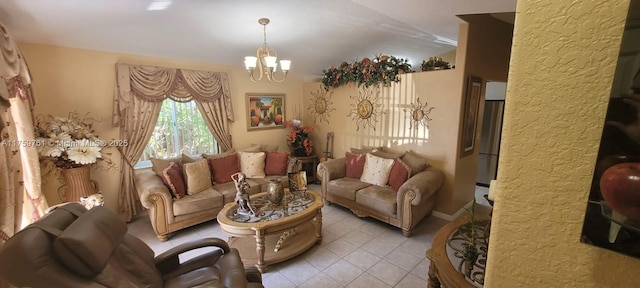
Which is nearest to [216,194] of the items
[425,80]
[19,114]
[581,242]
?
[19,114]

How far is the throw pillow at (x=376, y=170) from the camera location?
11.6 feet

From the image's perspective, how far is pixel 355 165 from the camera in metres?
3.92

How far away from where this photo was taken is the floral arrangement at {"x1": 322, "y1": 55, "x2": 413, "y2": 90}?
144 inches

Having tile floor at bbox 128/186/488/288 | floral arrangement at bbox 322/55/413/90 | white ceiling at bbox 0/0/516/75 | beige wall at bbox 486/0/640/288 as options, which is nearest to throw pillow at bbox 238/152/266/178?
tile floor at bbox 128/186/488/288

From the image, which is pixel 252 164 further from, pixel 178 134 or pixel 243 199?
pixel 243 199

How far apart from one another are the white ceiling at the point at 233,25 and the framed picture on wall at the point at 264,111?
0.79 metres

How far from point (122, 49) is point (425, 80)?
3.95 m

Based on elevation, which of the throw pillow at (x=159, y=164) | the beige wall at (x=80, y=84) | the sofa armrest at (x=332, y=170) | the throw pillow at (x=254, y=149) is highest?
the beige wall at (x=80, y=84)

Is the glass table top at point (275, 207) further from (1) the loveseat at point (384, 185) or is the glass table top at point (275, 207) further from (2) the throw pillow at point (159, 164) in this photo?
(2) the throw pillow at point (159, 164)

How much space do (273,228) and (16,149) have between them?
2.20m

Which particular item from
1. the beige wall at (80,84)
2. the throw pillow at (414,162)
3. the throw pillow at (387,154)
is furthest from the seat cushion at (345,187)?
the beige wall at (80,84)

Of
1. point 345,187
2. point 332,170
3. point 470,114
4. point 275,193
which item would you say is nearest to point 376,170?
point 345,187

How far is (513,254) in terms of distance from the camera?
56 cm

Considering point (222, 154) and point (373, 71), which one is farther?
point (222, 154)
